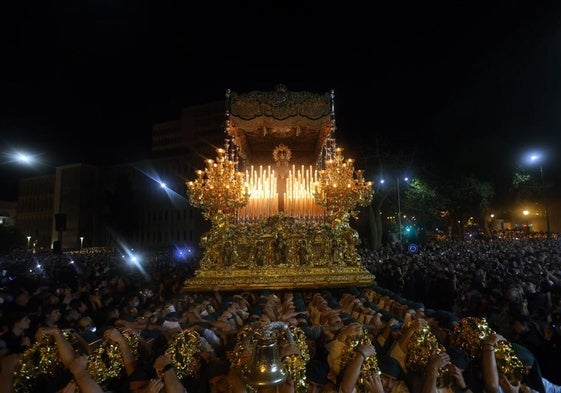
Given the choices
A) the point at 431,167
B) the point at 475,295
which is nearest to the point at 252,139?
the point at 475,295

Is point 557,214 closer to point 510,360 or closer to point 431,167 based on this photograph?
point 431,167

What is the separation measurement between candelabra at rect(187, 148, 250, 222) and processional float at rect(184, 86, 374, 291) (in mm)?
30

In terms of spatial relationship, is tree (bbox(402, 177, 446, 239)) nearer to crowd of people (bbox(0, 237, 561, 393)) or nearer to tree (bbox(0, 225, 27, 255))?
crowd of people (bbox(0, 237, 561, 393))

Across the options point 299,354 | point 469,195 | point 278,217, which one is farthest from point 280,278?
point 469,195

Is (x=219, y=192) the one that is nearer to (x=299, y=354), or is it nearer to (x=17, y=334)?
(x=17, y=334)

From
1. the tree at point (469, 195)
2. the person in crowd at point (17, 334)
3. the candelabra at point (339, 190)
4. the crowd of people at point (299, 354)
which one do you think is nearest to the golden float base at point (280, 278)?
the candelabra at point (339, 190)

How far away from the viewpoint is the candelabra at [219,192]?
10539 millimetres

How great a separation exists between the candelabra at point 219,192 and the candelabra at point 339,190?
239 centimetres

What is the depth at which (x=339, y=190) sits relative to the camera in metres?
10.6

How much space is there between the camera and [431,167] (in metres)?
30.9

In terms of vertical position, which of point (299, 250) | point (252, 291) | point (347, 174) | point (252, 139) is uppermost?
point (252, 139)

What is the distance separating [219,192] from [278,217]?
1.95 meters

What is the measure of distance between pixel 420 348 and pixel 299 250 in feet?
22.7

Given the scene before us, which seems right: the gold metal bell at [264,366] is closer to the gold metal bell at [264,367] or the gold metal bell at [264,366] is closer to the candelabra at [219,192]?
the gold metal bell at [264,367]
